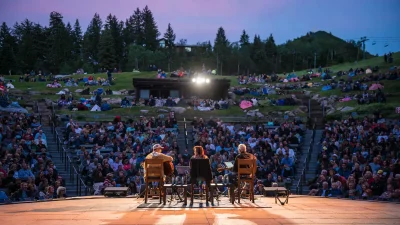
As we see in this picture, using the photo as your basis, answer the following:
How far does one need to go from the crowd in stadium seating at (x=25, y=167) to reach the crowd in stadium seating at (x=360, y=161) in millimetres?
8237

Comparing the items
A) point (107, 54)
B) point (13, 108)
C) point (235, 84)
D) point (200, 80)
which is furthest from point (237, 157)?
point (107, 54)

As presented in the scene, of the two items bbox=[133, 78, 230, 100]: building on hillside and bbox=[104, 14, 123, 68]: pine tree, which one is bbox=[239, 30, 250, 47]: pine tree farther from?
bbox=[133, 78, 230, 100]: building on hillside

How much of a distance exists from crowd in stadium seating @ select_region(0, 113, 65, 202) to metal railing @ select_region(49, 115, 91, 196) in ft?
2.86

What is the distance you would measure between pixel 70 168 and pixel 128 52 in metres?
64.0

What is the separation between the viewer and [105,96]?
35.6m

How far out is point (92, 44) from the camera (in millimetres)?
82375

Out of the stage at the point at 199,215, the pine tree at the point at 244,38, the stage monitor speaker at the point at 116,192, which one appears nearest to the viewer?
the stage at the point at 199,215

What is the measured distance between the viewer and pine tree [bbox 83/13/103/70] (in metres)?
81.2

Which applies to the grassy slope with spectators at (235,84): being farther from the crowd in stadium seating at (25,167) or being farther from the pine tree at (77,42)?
the pine tree at (77,42)

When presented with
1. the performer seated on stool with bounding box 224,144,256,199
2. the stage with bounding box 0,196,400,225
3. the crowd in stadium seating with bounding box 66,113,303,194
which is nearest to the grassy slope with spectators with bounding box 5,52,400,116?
the crowd in stadium seating with bounding box 66,113,303,194

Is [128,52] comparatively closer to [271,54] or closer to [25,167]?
[271,54]

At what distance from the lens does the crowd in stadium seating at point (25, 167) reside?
14492 mm

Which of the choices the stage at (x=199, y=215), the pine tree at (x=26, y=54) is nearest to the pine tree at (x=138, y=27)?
the pine tree at (x=26, y=54)

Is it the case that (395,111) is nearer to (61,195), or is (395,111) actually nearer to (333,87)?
(333,87)
